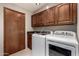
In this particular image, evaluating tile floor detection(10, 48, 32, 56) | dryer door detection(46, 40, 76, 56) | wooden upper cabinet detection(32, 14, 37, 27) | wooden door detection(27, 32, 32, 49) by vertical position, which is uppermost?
wooden upper cabinet detection(32, 14, 37, 27)

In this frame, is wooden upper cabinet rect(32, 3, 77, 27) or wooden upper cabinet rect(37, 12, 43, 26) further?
wooden upper cabinet rect(37, 12, 43, 26)

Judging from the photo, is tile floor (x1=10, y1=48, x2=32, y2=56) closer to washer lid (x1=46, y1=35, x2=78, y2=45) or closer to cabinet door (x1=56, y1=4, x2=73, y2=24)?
washer lid (x1=46, y1=35, x2=78, y2=45)

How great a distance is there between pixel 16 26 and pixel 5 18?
6.3 inches

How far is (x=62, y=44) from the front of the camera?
0.83m

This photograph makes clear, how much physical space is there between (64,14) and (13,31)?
26.4 inches

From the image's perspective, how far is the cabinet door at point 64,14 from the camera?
89 centimetres

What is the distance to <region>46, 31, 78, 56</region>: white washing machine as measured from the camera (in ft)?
2.52

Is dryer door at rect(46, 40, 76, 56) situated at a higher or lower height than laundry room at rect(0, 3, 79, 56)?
lower

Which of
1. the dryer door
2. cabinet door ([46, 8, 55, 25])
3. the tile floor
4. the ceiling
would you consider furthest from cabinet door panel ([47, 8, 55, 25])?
the tile floor

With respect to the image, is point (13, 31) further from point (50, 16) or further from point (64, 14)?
point (64, 14)

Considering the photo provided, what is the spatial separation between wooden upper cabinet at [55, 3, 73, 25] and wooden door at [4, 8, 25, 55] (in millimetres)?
455

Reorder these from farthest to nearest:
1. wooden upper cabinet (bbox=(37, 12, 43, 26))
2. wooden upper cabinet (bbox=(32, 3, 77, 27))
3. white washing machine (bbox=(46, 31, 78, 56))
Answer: wooden upper cabinet (bbox=(37, 12, 43, 26))
wooden upper cabinet (bbox=(32, 3, 77, 27))
white washing machine (bbox=(46, 31, 78, 56))

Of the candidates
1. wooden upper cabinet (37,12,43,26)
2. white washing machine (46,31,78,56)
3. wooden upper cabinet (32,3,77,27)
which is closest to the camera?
white washing machine (46,31,78,56)

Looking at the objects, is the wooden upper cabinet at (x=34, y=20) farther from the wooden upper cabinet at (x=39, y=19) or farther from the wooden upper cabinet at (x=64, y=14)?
the wooden upper cabinet at (x=64, y=14)
